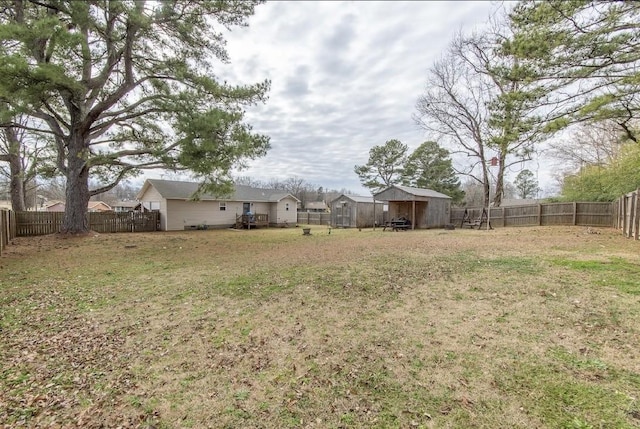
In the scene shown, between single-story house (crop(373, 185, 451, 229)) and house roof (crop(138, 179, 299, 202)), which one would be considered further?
single-story house (crop(373, 185, 451, 229))

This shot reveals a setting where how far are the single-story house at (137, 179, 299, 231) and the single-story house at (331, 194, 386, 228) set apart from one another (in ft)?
16.2

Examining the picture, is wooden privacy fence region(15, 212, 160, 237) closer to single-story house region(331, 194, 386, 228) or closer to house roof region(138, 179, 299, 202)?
house roof region(138, 179, 299, 202)

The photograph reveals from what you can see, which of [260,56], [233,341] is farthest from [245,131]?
[233,341]

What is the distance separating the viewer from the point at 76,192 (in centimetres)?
1330

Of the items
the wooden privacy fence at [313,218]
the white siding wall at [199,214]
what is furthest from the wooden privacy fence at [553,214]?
the white siding wall at [199,214]

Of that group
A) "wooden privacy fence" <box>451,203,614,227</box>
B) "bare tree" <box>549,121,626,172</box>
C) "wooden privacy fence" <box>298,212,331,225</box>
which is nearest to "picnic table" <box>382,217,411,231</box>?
"wooden privacy fence" <box>451,203,614,227</box>

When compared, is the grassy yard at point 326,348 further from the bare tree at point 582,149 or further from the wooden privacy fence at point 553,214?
the bare tree at point 582,149

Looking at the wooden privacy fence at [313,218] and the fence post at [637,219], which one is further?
the wooden privacy fence at [313,218]

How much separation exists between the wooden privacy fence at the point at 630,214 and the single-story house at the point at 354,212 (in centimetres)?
1382

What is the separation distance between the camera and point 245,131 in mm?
11914

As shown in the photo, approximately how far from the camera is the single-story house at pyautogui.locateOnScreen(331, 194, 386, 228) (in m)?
23.7

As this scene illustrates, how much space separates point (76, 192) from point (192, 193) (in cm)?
766

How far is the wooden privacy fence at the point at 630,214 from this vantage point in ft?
33.0

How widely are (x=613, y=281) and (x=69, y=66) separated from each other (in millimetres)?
18249
